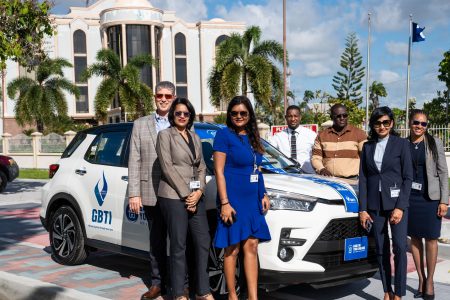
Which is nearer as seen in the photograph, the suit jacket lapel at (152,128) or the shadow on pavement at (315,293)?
the suit jacket lapel at (152,128)

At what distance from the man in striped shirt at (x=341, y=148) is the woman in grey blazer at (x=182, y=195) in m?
1.95

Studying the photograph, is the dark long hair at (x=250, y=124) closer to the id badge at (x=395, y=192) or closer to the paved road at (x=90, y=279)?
the id badge at (x=395, y=192)

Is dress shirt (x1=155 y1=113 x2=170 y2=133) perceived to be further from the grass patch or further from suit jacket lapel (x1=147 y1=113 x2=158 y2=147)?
the grass patch

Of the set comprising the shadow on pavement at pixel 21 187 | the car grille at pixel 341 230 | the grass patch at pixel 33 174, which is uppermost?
the car grille at pixel 341 230

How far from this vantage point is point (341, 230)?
492 cm

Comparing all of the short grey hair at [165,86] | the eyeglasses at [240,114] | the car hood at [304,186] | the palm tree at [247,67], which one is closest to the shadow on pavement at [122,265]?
the car hood at [304,186]

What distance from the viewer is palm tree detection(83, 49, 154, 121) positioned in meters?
39.1

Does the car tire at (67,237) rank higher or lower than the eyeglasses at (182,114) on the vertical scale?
lower

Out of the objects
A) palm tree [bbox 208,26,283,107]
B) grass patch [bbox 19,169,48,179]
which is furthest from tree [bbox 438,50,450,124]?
grass patch [bbox 19,169,48,179]

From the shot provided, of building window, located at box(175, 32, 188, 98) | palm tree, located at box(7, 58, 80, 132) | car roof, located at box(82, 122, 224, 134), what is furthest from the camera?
building window, located at box(175, 32, 188, 98)

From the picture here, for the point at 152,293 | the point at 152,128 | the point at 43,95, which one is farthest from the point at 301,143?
the point at 43,95

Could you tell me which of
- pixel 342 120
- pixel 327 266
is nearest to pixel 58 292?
pixel 327 266

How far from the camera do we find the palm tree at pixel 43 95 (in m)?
43.3

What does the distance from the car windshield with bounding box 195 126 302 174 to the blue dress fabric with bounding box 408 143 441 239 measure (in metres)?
1.17
